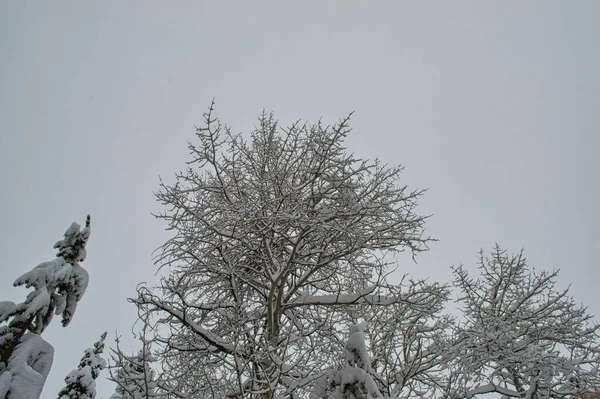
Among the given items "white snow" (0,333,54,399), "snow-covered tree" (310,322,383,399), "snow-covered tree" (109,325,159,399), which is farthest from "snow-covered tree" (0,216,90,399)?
"snow-covered tree" (310,322,383,399)

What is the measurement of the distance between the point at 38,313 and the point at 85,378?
35.4 ft

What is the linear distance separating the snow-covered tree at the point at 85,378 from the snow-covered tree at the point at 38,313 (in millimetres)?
9280

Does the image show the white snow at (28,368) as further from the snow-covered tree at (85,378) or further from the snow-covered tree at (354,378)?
the snow-covered tree at (85,378)

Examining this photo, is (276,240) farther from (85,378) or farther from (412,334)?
(85,378)

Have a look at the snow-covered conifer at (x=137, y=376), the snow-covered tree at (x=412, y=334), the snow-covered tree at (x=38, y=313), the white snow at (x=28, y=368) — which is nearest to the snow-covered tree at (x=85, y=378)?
the snow-covered tree at (x=38, y=313)

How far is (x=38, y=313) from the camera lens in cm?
573

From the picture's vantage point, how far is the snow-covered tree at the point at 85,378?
1387cm

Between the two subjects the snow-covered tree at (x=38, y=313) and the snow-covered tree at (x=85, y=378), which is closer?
the snow-covered tree at (x=38, y=313)

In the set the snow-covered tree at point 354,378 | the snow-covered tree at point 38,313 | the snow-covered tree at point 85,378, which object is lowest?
the snow-covered tree at point 354,378

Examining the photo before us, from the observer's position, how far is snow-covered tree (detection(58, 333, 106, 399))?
13.9m

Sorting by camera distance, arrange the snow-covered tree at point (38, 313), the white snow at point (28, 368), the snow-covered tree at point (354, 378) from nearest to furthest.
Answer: the snow-covered tree at point (354, 378)
the white snow at point (28, 368)
the snow-covered tree at point (38, 313)

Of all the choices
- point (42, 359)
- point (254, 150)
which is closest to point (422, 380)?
point (254, 150)

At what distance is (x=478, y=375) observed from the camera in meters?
5.28

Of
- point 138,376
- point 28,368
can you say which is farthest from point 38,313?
point 138,376
